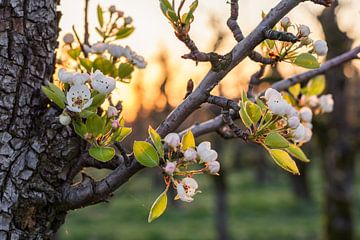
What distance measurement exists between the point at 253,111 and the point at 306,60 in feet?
0.68

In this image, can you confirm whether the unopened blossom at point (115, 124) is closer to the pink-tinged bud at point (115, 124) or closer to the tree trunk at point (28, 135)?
the pink-tinged bud at point (115, 124)

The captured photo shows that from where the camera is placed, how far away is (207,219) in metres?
17.0

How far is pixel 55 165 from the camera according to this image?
1.49 m

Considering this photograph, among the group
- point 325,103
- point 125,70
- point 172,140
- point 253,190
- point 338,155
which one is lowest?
point 253,190

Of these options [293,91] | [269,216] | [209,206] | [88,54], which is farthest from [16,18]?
[209,206]

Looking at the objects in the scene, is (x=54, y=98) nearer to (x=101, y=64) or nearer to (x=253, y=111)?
(x=101, y=64)

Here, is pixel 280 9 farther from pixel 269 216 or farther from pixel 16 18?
pixel 269 216

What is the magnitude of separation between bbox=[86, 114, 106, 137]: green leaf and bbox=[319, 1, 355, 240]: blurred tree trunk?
7783 mm

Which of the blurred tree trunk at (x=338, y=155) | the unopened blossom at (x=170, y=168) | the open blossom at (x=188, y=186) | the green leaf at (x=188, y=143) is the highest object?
the green leaf at (x=188, y=143)

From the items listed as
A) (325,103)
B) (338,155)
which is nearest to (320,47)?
(325,103)

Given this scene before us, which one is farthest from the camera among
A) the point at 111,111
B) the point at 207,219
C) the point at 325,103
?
the point at 207,219

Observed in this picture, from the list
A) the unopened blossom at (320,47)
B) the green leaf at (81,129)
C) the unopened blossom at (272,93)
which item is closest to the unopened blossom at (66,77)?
the green leaf at (81,129)

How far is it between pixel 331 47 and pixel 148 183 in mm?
19461

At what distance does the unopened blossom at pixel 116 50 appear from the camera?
5.58ft
